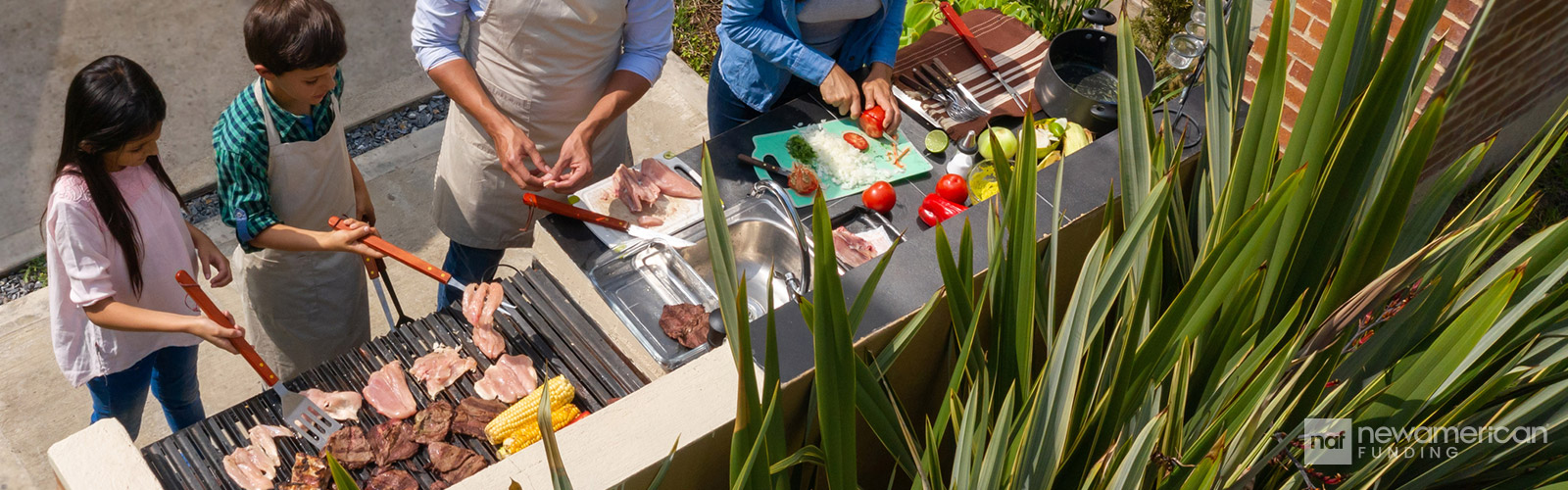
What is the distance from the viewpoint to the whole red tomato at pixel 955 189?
2.72 meters

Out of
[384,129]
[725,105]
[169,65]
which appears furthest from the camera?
[169,65]

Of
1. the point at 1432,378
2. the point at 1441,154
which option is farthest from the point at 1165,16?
the point at 1432,378

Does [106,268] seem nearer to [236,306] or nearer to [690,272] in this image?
[690,272]

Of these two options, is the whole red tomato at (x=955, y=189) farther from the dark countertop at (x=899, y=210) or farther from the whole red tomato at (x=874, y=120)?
the whole red tomato at (x=874, y=120)

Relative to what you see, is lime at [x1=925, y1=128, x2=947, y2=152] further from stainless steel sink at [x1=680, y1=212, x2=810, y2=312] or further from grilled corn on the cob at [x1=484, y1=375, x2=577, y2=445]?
grilled corn on the cob at [x1=484, y1=375, x2=577, y2=445]

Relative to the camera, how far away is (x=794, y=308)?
6.52 feet

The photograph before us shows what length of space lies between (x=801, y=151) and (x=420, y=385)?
3.99ft

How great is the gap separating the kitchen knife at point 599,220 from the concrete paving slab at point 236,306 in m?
0.11

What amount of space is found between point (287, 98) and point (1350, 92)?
228 cm

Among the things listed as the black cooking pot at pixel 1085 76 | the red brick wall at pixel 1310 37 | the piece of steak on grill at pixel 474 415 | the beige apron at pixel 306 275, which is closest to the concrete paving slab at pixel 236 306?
the piece of steak on grill at pixel 474 415

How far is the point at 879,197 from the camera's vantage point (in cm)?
271

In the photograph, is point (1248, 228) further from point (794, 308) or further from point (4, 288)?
point (4, 288)

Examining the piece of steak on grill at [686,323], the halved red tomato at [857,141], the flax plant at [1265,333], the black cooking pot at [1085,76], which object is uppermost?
the flax plant at [1265,333]

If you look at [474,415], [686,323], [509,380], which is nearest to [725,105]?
[686,323]
